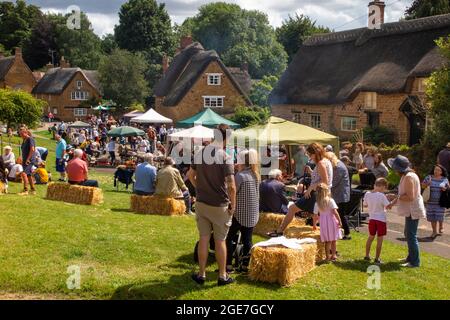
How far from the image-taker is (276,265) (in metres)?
7.97

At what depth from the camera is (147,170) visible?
13.7 m

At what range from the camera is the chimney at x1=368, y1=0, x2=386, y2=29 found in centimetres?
3759

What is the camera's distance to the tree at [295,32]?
80.2 metres

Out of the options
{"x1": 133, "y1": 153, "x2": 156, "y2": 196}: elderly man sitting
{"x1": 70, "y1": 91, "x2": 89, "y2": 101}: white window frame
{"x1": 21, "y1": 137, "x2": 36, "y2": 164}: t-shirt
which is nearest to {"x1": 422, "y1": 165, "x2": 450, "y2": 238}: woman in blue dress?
{"x1": 133, "y1": 153, "x2": 156, "y2": 196}: elderly man sitting

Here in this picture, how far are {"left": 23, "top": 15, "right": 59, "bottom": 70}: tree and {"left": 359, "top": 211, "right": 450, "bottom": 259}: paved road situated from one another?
76573 millimetres

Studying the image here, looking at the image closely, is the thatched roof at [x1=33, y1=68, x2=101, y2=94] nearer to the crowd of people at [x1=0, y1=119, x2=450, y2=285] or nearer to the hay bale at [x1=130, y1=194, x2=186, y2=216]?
the crowd of people at [x1=0, y1=119, x2=450, y2=285]

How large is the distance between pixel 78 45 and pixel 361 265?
80.8 m

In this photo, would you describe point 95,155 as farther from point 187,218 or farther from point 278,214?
point 278,214

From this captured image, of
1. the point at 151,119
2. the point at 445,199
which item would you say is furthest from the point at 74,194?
the point at 151,119

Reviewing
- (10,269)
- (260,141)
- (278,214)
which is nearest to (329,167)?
(278,214)

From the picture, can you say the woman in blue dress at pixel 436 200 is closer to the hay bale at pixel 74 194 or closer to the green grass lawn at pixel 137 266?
the green grass lawn at pixel 137 266

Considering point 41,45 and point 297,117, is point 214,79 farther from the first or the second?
point 41,45

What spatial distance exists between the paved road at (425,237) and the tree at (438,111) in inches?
278

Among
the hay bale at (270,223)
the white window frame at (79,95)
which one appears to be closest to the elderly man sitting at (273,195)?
the hay bale at (270,223)
